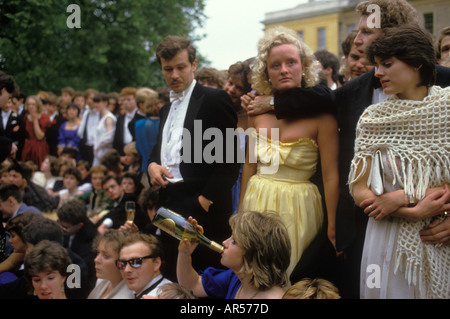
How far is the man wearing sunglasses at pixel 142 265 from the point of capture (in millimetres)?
3996

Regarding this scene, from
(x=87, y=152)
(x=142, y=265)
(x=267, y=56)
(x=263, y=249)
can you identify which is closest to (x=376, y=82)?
(x=267, y=56)

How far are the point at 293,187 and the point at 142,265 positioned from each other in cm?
137

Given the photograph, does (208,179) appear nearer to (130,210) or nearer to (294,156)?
(294,156)

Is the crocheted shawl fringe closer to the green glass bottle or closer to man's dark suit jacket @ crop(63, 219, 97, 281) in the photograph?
the green glass bottle

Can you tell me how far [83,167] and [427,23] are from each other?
11.7m

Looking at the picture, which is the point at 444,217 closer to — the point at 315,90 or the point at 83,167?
the point at 315,90

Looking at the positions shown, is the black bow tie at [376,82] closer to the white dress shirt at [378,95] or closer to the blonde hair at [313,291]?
the white dress shirt at [378,95]

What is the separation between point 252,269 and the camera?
9.52ft

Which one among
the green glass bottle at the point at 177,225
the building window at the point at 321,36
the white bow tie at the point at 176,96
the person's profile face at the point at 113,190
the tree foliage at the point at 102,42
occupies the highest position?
the building window at the point at 321,36

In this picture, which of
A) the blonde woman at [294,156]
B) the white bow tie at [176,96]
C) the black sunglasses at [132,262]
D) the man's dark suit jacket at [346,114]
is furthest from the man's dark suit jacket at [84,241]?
the man's dark suit jacket at [346,114]

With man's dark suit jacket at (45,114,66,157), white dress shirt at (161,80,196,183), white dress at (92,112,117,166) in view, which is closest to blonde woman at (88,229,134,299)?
white dress shirt at (161,80,196,183)

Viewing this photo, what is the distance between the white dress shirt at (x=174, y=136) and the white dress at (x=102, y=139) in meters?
4.67

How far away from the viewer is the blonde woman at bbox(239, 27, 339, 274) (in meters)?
3.29
